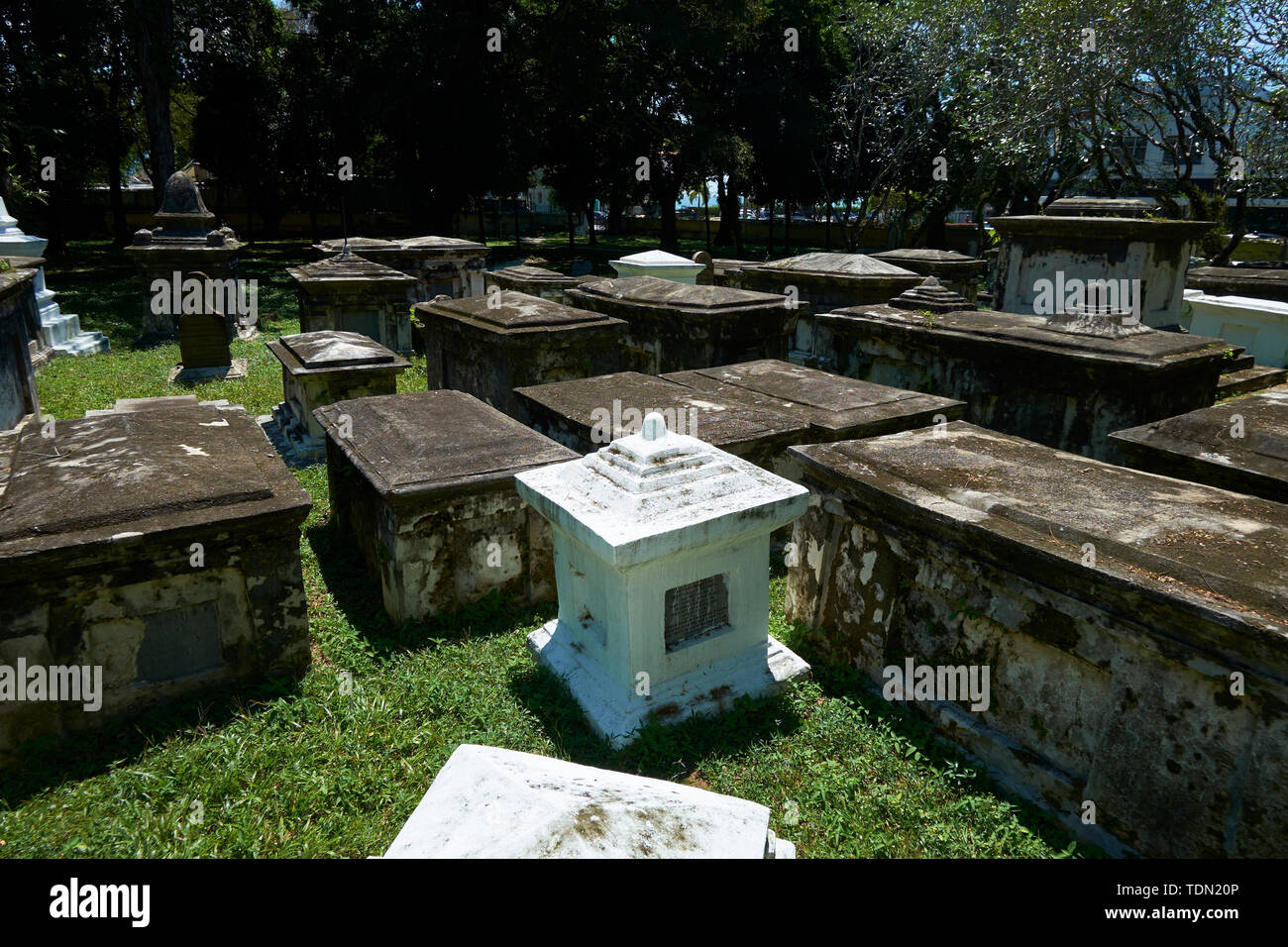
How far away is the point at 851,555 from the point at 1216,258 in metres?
16.2

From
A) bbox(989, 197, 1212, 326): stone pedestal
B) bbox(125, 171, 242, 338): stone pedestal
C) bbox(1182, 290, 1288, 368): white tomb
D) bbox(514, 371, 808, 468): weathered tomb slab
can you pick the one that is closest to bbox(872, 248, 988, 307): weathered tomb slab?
bbox(1182, 290, 1288, 368): white tomb

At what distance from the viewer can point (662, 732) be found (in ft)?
12.1

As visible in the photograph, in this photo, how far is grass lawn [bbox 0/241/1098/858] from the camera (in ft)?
10.3

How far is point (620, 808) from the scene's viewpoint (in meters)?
2.13

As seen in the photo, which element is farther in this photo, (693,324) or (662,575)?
(693,324)

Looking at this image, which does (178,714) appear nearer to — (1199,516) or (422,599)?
(422,599)

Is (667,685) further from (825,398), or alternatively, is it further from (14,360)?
(14,360)

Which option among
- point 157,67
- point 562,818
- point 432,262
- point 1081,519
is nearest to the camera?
point 562,818

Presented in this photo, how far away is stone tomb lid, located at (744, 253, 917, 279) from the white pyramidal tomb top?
12672 mm

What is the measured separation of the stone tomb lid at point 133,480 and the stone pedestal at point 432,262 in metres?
10.8

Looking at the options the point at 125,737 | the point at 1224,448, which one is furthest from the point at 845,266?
the point at 125,737

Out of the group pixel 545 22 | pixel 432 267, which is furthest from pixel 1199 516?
pixel 545 22

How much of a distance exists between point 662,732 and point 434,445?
2.50m

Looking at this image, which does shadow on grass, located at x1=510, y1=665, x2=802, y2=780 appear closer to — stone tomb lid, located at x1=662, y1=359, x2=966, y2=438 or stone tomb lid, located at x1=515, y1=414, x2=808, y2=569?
stone tomb lid, located at x1=515, y1=414, x2=808, y2=569
